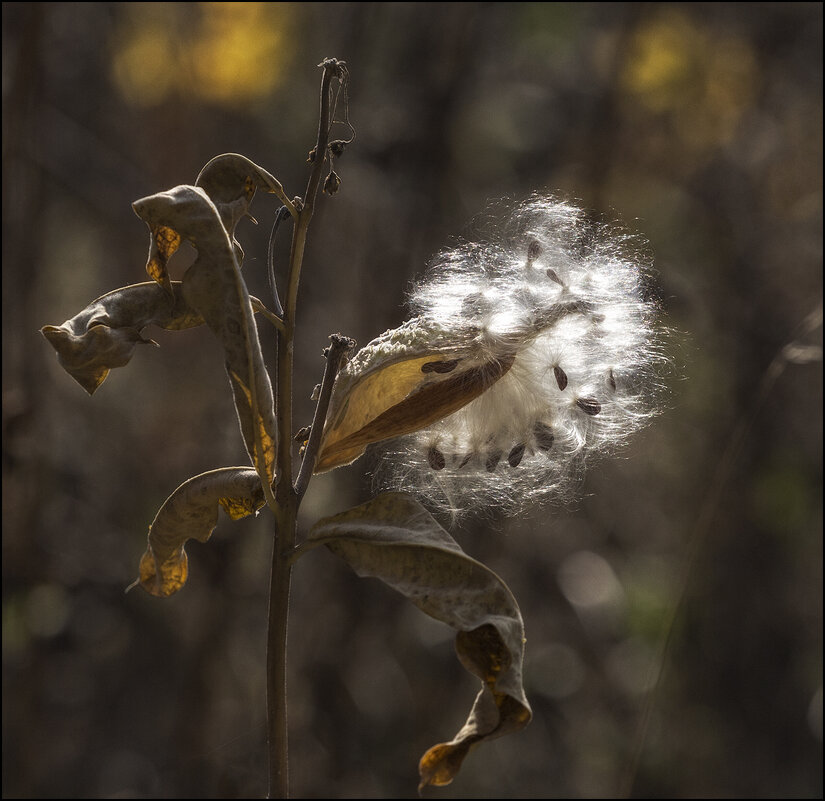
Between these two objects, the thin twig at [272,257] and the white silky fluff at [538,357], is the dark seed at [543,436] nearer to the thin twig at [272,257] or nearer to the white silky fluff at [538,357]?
the white silky fluff at [538,357]

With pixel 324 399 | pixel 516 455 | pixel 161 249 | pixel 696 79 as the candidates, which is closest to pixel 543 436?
pixel 516 455

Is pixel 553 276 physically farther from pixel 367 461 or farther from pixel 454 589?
pixel 367 461

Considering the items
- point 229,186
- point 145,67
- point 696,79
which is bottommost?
point 229,186

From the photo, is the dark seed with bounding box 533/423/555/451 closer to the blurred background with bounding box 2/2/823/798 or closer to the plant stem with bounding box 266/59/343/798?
the plant stem with bounding box 266/59/343/798

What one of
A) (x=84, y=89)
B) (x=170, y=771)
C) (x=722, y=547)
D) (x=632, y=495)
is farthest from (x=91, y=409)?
(x=722, y=547)

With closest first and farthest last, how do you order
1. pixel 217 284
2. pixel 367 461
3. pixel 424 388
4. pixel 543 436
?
pixel 217 284
pixel 424 388
pixel 543 436
pixel 367 461

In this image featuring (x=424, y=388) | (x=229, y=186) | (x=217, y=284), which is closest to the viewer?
(x=217, y=284)

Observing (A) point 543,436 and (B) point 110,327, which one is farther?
(A) point 543,436
